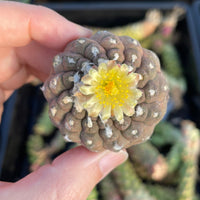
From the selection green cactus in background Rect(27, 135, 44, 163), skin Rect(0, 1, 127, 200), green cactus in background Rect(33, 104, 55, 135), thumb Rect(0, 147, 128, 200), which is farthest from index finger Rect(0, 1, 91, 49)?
green cactus in background Rect(27, 135, 44, 163)

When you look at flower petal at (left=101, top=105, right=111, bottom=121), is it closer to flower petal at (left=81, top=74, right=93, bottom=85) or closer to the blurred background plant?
flower petal at (left=81, top=74, right=93, bottom=85)

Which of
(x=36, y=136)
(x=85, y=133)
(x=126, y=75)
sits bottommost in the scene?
(x=36, y=136)

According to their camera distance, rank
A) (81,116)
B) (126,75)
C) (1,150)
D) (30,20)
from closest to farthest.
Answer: (126,75)
(81,116)
(30,20)
(1,150)

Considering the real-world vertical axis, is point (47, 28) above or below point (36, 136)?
above

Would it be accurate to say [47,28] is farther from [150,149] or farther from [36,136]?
[150,149]

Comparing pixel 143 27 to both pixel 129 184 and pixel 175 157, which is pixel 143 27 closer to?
pixel 175 157

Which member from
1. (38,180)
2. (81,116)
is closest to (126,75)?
(81,116)

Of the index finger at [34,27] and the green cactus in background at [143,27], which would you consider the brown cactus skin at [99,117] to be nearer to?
the index finger at [34,27]
